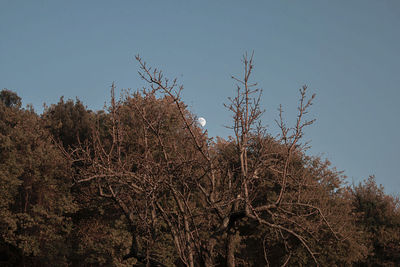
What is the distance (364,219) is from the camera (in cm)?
3425

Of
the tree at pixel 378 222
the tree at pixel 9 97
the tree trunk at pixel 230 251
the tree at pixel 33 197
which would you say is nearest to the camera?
the tree trunk at pixel 230 251

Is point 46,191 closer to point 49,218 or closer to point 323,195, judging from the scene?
point 49,218

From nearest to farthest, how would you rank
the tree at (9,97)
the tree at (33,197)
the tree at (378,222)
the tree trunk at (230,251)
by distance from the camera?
the tree trunk at (230,251), the tree at (33,197), the tree at (378,222), the tree at (9,97)

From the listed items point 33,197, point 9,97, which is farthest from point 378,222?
point 9,97

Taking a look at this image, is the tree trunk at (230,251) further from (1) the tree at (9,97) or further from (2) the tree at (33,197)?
(1) the tree at (9,97)

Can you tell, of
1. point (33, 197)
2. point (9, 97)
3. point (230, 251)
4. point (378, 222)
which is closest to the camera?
point (230, 251)

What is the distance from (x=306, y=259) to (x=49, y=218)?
56.8ft

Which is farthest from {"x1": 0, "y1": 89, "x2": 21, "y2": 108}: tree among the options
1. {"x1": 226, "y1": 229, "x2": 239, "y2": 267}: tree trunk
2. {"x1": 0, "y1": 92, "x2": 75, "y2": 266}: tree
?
{"x1": 226, "y1": 229, "x2": 239, "y2": 267}: tree trunk

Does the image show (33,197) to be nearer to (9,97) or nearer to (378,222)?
(9,97)

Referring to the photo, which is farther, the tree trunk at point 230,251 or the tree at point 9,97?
the tree at point 9,97

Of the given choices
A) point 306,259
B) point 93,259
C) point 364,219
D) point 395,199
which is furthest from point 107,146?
point 395,199

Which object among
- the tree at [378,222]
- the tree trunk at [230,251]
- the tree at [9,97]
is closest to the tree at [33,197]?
the tree at [9,97]

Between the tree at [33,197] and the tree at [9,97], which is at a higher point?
the tree at [9,97]

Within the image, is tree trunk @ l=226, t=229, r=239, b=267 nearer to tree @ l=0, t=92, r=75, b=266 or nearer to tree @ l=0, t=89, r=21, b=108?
tree @ l=0, t=92, r=75, b=266
